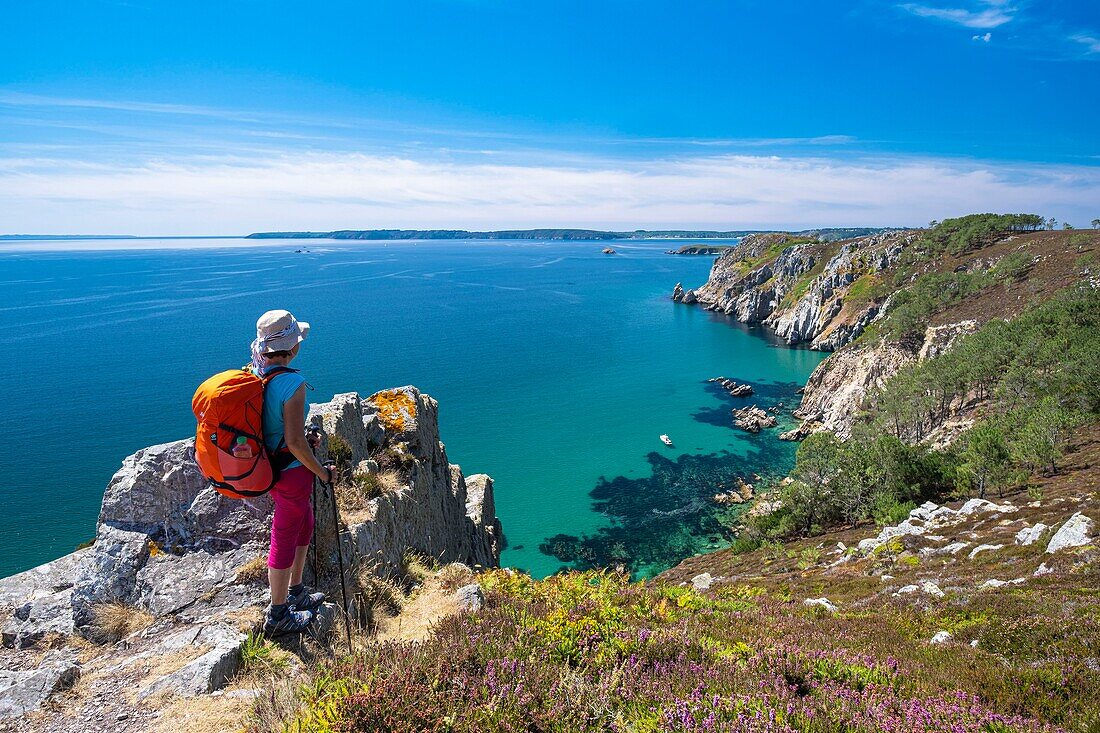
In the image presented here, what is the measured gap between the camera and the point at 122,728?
5215 millimetres

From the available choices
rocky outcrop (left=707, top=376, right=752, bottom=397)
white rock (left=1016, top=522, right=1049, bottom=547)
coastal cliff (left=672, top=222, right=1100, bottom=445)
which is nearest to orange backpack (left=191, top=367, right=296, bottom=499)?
white rock (left=1016, top=522, right=1049, bottom=547)

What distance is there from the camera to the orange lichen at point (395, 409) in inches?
701

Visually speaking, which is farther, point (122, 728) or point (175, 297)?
point (175, 297)

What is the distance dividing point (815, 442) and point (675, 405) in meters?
33.4

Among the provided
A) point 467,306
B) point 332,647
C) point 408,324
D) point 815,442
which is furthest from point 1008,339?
point 467,306

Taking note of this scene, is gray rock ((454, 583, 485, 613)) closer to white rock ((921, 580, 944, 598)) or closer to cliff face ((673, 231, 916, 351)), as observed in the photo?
white rock ((921, 580, 944, 598))

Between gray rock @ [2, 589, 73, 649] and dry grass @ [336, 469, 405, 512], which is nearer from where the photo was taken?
gray rock @ [2, 589, 73, 649]

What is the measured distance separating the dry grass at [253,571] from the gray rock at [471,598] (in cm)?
298

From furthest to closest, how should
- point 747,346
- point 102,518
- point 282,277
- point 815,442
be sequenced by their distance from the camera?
point 282,277, point 747,346, point 815,442, point 102,518

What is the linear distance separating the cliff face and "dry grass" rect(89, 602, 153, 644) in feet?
341

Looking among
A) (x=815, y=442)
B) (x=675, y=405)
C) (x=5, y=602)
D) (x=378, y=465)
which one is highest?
(x=5, y=602)

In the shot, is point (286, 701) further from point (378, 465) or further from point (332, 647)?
point (378, 465)

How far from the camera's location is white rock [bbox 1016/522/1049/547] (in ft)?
53.3

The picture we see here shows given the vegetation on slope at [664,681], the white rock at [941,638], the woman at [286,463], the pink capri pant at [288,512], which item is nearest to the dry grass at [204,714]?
the vegetation on slope at [664,681]
